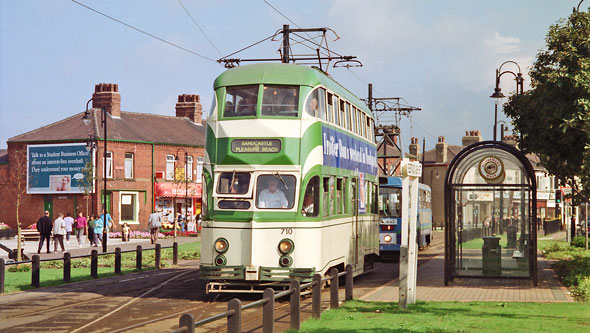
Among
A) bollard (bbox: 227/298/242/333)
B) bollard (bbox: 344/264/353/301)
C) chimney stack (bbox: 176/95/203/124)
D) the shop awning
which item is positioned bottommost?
bollard (bbox: 344/264/353/301)

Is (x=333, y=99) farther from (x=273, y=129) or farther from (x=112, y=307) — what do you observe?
(x=112, y=307)

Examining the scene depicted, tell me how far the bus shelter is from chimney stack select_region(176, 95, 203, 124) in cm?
5454

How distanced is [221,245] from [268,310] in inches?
258

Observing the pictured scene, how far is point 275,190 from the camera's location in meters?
18.3

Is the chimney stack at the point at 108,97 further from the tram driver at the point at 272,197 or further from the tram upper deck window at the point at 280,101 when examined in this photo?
the tram driver at the point at 272,197

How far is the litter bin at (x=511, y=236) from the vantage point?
22656mm

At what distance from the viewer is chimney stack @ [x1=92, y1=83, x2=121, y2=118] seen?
66.5 meters

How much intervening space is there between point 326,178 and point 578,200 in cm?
983

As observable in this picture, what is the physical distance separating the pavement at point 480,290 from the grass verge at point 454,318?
1305mm

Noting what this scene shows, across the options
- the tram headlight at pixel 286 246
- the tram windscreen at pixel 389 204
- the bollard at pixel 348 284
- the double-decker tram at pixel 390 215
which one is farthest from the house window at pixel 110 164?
the bollard at pixel 348 284

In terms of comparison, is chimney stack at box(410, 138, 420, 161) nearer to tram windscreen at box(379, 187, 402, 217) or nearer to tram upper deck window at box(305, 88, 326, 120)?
tram windscreen at box(379, 187, 402, 217)

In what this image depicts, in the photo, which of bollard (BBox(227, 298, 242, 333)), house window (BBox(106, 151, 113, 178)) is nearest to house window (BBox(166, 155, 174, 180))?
house window (BBox(106, 151, 113, 178))

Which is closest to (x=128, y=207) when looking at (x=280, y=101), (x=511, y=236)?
(x=511, y=236)

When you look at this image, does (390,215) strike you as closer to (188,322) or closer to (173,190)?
(188,322)
